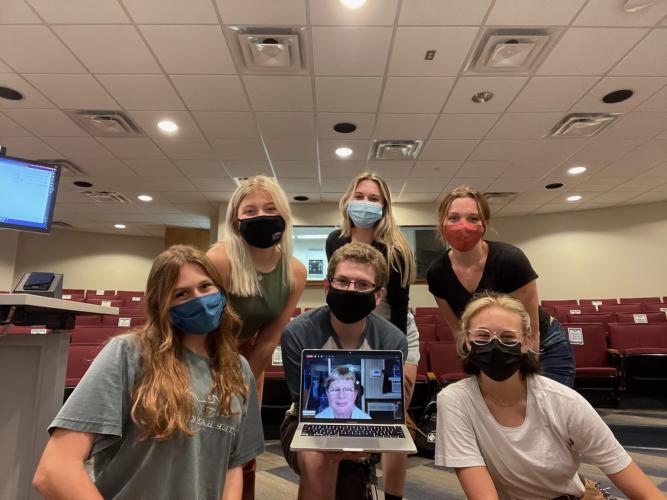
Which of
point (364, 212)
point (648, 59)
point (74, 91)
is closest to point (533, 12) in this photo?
point (648, 59)

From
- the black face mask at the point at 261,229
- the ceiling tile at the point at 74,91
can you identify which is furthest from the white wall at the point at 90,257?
the black face mask at the point at 261,229

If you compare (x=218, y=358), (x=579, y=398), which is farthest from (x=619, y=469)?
(x=218, y=358)

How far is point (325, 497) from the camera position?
3.91 feet

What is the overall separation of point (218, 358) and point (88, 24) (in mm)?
3233

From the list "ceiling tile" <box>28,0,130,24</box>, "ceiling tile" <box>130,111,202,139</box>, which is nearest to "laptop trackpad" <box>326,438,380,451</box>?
"ceiling tile" <box>28,0,130,24</box>

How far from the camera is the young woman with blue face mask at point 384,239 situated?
5.62ft

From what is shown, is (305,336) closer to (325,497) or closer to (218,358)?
(218,358)

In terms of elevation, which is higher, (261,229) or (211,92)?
(211,92)

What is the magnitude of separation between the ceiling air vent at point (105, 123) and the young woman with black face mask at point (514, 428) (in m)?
4.60

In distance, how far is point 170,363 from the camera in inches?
39.6

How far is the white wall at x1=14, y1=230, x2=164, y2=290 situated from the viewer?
34.6 feet

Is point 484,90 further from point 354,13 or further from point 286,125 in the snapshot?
point 286,125

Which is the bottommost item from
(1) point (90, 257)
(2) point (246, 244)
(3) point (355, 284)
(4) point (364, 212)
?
(3) point (355, 284)

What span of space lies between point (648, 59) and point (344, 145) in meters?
3.21
